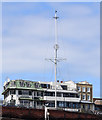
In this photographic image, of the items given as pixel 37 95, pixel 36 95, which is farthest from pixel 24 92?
pixel 37 95

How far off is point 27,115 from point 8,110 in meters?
3.74

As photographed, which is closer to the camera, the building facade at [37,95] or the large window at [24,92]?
the building facade at [37,95]

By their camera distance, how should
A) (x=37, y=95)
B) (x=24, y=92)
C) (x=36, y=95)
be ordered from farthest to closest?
1. (x=37, y=95)
2. (x=36, y=95)
3. (x=24, y=92)

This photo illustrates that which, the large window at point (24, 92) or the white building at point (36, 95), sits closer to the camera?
the white building at point (36, 95)

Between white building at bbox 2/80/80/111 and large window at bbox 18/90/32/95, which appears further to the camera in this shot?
large window at bbox 18/90/32/95

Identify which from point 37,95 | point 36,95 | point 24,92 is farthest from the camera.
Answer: point 37,95

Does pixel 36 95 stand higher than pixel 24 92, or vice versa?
pixel 24 92

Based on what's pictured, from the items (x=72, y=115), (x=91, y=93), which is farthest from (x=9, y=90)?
(x=91, y=93)

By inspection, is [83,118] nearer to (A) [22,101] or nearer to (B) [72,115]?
(B) [72,115]

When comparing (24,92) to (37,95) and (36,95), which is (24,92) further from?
(37,95)

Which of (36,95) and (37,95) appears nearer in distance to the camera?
(36,95)

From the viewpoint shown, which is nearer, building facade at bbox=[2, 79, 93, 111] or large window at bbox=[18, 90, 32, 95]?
building facade at bbox=[2, 79, 93, 111]

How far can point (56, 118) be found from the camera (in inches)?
2472

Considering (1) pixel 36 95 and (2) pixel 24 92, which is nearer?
(2) pixel 24 92
